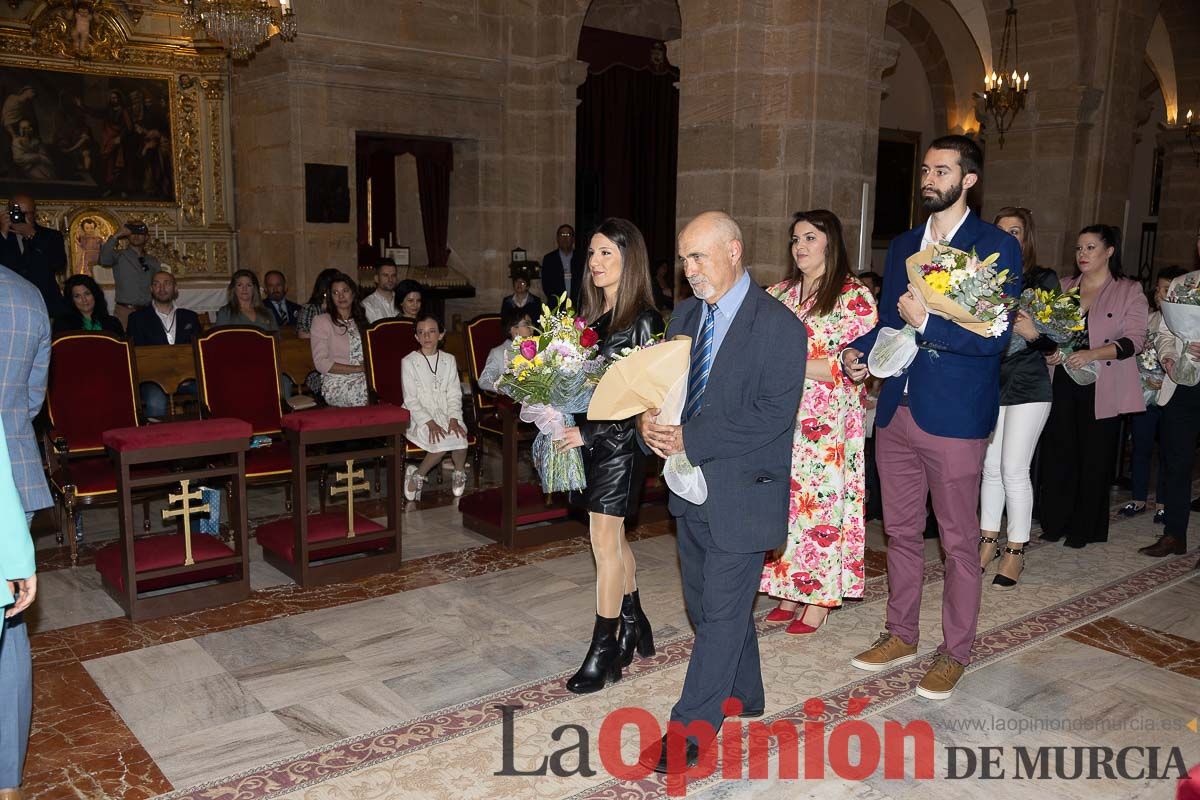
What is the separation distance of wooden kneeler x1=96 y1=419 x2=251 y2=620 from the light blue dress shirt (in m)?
2.58

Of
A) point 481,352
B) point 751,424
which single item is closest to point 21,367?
point 751,424

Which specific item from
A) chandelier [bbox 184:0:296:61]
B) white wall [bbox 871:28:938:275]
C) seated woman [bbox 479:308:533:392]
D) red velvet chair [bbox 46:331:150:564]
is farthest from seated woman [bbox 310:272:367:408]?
white wall [bbox 871:28:938:275]

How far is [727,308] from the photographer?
2.81m

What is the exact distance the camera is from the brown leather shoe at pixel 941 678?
3525mm

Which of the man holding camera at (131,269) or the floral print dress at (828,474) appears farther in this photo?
the man holding camera at (131,269)

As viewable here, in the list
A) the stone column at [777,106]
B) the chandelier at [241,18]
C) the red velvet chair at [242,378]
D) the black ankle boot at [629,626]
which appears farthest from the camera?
the chandelier at [241,18]

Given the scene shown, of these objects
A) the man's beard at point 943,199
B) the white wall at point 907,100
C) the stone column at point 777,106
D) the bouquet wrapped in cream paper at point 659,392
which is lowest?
the bouquet wrapped in cream paper at point 659,392

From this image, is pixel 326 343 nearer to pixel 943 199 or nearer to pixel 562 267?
pixel 562 267

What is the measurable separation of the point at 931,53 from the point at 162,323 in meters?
13.8

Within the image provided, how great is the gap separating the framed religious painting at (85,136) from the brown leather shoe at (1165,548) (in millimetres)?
11454

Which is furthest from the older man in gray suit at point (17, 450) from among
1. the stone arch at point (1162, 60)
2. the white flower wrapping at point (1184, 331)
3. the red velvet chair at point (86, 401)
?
the stone arch at point (1162, 60)

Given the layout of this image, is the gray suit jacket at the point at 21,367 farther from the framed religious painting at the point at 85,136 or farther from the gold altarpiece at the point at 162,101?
the framed religious painting at the point at 85,136

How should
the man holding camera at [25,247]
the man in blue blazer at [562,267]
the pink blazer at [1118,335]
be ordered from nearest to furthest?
the pink blazer at [1118,335], the man holding camera at [25,247], the man in blue blazer at [562,267]

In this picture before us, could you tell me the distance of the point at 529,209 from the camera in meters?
12.0
